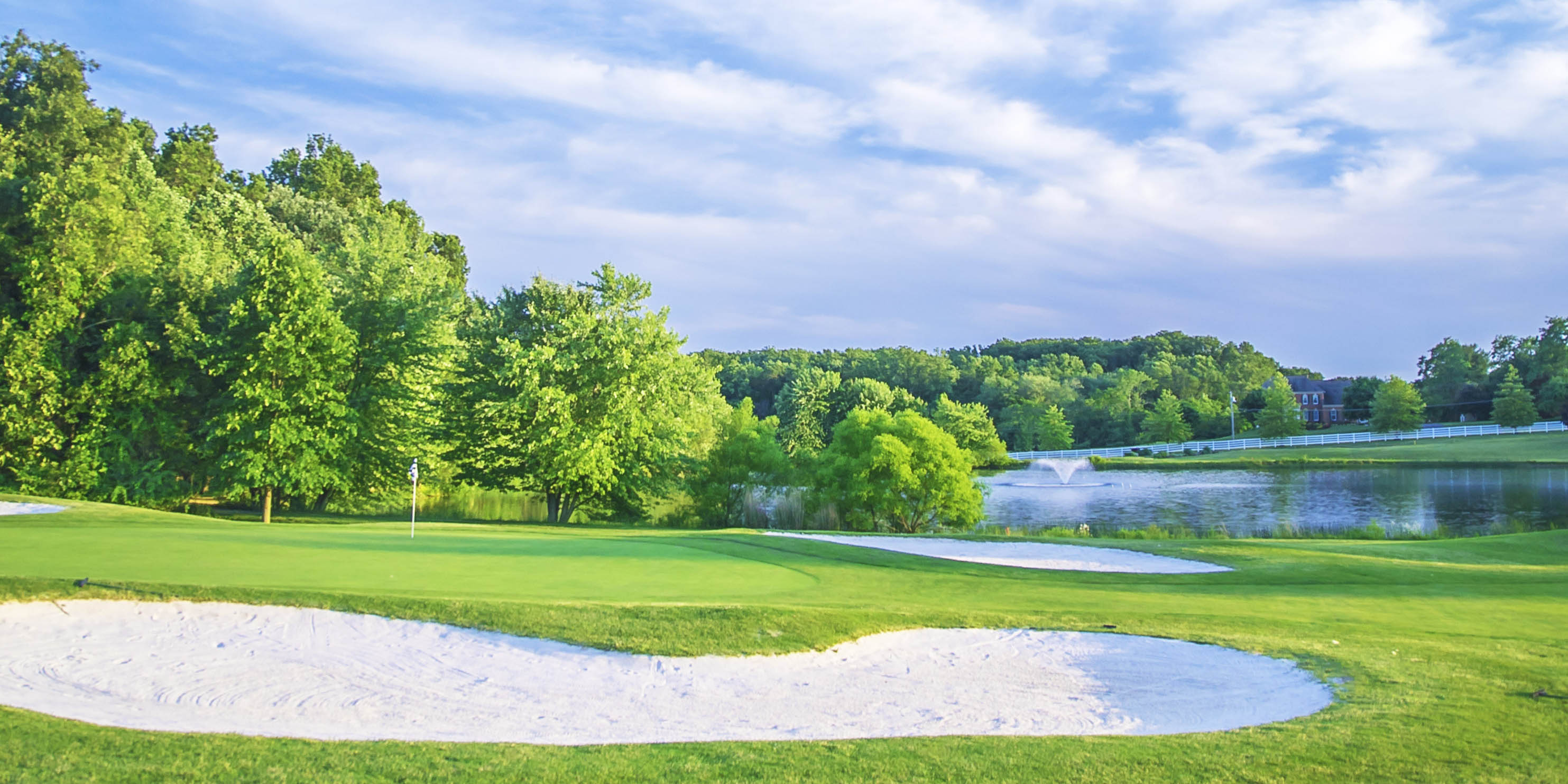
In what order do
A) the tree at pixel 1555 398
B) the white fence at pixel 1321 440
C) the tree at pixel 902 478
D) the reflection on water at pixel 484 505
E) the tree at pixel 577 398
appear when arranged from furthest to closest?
the tree at pixel 1555 398 < the white fence at pixel 1321 440 < the reflection on water at pixel 484 505 < the tree at pixel 902 478 < the tree at pixel 577 398

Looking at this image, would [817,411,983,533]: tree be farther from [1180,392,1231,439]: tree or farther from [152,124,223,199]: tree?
[1180,392,1231,439]: tree

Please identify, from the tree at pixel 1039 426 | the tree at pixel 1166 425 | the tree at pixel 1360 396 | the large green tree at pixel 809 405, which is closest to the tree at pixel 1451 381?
the tree at pixel 1360 396

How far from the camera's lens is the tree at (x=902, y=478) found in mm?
30391

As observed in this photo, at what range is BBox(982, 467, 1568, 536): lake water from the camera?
32.7 metres

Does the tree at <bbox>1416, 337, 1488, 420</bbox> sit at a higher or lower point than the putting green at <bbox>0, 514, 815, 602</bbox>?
higher

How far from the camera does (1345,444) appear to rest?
216 ft

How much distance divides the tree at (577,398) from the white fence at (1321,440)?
42.2 m

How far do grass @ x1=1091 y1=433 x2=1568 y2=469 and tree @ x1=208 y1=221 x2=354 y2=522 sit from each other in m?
49.5

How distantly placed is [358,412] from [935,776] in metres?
26.6

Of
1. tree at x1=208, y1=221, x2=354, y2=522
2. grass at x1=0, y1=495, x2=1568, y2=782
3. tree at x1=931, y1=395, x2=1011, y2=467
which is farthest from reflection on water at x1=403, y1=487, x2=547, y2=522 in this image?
tree at x1=931, y1=395, x2=1011, y2=467

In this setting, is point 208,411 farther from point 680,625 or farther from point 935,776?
point 935,776

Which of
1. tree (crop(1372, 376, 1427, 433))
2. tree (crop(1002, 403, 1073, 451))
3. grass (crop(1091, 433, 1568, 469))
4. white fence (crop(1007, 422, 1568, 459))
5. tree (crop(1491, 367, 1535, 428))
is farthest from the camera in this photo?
tree (crop(1002, 403, 1073, 451))

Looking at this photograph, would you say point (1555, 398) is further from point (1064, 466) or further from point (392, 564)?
point (392, 564)

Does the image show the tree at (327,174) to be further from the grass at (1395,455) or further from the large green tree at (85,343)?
the grass at (1395,455)
